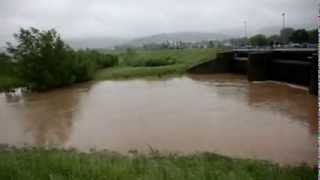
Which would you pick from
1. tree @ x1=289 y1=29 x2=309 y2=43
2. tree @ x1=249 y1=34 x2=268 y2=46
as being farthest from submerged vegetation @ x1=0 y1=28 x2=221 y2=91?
tree @ x1=249 y1=34 x2=268 y2=46

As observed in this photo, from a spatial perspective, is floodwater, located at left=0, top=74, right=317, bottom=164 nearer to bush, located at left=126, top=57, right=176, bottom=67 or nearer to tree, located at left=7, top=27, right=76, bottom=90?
tree, located at left=7, top=27, right=76, bottom=90

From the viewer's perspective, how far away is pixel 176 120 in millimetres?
15078

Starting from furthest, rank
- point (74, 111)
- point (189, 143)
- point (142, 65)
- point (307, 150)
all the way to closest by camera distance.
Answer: point (142, 65) → point (74, 111) → point (189, 143) → point (307, 150)

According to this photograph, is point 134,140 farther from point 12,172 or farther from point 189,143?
point 12,172

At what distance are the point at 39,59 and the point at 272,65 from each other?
16129mm

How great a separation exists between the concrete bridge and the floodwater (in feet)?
3.37

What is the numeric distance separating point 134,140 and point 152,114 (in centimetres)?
445

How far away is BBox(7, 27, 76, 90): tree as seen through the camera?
2859 centimetres

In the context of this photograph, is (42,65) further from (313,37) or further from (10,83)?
(313,37)

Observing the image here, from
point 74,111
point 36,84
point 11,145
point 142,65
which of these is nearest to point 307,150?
point 11,145

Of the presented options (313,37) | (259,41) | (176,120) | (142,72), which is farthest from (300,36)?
(176,120)

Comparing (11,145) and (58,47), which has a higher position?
(58,47)

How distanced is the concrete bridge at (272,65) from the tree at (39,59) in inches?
434

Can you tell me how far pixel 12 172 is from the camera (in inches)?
241
